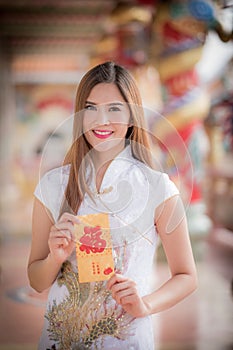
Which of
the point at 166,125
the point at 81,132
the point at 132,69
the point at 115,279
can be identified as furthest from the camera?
the point at 132,69

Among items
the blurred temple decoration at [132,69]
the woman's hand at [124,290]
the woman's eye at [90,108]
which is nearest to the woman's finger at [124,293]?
the woman's hand at [124,290]

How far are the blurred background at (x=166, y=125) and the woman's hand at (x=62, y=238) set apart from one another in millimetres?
148

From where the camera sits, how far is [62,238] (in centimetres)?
118

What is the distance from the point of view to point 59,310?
1256 mm

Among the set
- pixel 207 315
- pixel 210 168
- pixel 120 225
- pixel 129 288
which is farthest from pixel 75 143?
pixel 210 168

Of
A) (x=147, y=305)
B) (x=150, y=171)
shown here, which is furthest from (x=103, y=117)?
(x=147, y=305)

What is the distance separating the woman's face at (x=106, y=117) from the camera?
1.25 m

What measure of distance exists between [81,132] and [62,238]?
0.70 ft

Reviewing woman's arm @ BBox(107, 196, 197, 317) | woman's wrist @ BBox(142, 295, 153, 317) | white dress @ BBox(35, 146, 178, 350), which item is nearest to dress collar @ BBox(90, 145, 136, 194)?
white dress @ BBox(35, 146, 178, 350)

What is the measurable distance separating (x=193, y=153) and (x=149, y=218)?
7.51 feet

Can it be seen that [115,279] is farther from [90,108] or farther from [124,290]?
[90,108]

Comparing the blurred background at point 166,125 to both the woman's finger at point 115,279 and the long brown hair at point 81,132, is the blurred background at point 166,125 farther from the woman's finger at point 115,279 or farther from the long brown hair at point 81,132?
the woman's finger at point 115,279

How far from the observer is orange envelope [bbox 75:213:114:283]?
120cm

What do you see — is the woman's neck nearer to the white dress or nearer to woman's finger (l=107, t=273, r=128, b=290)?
the white dress
